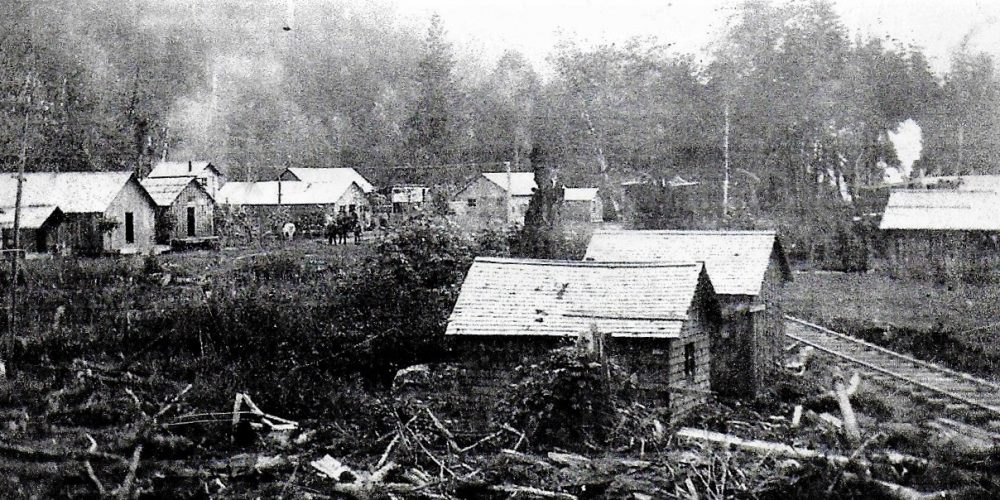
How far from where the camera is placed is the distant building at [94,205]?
29844 millimetres

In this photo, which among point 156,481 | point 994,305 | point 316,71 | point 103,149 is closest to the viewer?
point 156,481

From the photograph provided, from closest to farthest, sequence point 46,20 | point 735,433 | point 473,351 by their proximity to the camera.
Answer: point 735,433
point 473,351
point 46,20

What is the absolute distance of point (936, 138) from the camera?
40.8m

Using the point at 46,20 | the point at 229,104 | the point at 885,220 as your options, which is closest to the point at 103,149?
the point at 229,104

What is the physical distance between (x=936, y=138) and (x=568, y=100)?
17721 mm

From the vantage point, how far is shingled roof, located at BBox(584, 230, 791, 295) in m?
20.6

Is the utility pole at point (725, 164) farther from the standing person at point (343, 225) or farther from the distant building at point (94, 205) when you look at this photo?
the distant building at point (94, 205)

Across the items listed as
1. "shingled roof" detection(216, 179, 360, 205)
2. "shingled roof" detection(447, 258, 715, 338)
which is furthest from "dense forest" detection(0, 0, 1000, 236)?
"shingled roof" detection(447, 258, 715, 338)

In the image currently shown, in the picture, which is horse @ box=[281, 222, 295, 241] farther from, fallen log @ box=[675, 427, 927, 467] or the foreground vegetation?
fallen log @ box=[675, 427, 927, 467]

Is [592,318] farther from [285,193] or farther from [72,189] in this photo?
[285,193]

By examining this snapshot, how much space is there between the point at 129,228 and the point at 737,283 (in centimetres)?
2259

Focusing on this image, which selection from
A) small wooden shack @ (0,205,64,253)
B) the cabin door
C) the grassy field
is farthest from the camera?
the cabin door

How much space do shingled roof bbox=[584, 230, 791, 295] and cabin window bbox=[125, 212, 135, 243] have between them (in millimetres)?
18533

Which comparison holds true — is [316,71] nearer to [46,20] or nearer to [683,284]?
[46,20]
